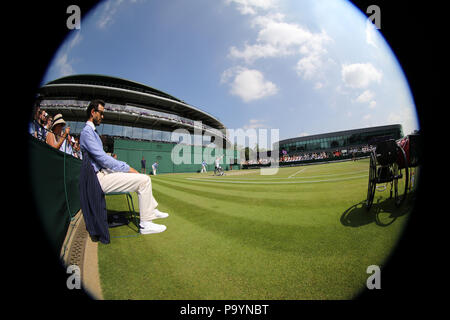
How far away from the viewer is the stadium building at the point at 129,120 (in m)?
26.5

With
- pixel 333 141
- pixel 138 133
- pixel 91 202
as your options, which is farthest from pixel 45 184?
pixel 333 141

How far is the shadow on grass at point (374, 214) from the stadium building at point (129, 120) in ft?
91.6

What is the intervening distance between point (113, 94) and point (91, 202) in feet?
130

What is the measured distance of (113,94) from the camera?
32.3 metres

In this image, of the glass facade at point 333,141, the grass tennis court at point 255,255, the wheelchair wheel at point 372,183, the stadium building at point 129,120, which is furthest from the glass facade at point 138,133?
the glass facade at point 333,141

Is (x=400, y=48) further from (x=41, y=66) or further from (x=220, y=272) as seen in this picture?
(x=41, y=66)

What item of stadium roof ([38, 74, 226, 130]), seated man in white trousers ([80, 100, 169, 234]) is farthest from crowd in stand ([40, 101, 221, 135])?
seated man in white trousers ([80, 100, 169, 234])

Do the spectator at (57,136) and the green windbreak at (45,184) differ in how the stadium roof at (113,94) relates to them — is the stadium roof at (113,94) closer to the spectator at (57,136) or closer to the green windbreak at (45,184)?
the spectator at (57,136)

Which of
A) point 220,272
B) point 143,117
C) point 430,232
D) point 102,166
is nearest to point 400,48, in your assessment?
point 430,232

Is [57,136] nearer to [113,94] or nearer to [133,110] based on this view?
[133,110]

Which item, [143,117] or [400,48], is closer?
[400,48]

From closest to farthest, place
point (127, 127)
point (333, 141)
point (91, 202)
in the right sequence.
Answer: point (91, 202) < point (127, 127) < point (333, 141)
